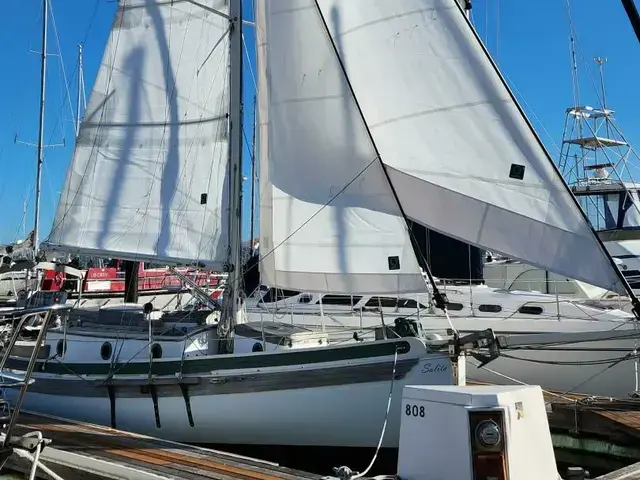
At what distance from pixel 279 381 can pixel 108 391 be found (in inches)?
122

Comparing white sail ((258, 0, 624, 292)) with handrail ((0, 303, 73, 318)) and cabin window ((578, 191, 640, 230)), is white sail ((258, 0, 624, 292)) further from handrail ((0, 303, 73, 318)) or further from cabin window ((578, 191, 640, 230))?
cabin window ((578, 191, 640, 230))

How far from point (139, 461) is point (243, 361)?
2.29 meters

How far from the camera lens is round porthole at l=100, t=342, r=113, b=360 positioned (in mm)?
11023

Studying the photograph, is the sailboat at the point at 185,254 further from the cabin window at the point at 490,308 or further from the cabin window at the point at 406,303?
the cabin window at the point at 490,308

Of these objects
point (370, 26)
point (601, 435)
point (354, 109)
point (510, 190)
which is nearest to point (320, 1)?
point (370, 26)

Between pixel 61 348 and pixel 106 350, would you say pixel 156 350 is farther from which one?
pixel 61 348

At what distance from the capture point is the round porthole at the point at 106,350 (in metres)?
11.0

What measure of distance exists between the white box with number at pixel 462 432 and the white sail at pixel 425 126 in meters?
2.81

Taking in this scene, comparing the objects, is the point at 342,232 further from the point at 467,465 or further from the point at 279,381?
the point at 467,465

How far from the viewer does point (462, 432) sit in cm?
486

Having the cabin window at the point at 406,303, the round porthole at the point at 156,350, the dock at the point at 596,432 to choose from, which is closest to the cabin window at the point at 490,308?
the cabin window at the point at 406,303

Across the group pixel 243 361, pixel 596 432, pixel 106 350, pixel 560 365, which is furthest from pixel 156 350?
pixel 560 365

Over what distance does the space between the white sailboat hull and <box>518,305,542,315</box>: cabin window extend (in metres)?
6.46

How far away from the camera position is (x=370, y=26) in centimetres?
906
